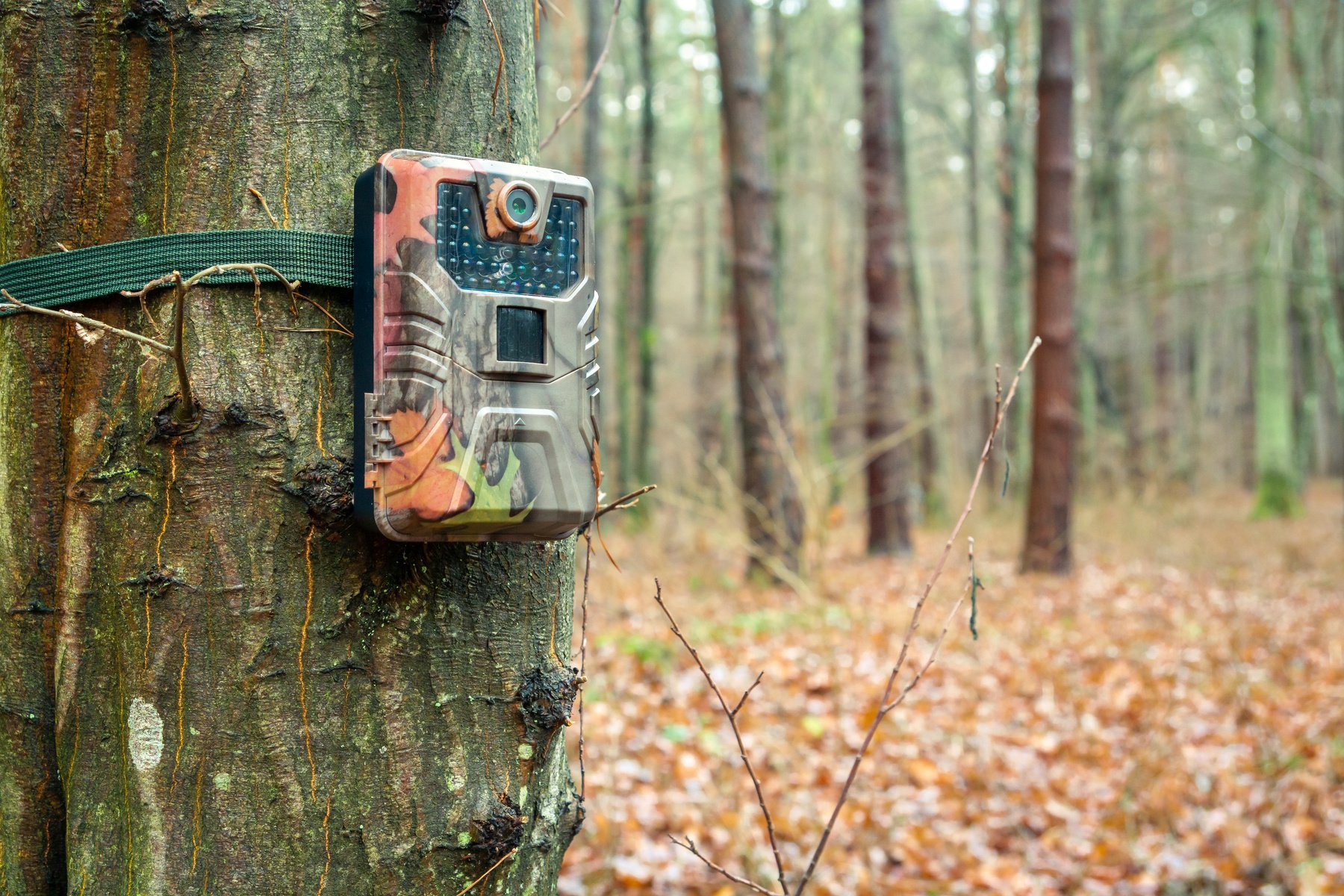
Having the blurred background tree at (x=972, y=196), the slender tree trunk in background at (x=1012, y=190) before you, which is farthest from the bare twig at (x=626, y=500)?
the slender tree trunk in background at (x=1012, y=190)

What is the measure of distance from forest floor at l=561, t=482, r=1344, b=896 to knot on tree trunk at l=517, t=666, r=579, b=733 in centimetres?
240

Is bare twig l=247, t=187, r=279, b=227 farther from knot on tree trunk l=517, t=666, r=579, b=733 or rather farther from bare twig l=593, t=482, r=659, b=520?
knot on tree trunk l=517, t=666, r=579, b=733

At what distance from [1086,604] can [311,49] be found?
26.3ft

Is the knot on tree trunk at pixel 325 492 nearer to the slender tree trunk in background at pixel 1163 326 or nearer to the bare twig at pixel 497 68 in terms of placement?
the bare twig at pixel 497 68

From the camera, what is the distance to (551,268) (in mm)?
1159

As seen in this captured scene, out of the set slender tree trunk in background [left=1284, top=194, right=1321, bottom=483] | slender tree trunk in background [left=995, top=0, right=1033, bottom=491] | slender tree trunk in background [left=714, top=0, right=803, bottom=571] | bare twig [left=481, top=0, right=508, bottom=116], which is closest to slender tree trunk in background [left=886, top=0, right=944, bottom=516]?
slender tree trunk in background [left=995, top=0, right=1033, bottom=491]

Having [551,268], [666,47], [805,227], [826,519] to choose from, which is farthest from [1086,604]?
[805,227]

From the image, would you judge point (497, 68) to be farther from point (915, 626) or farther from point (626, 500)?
point (915, 626)

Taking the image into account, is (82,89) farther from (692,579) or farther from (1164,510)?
(1164,510)

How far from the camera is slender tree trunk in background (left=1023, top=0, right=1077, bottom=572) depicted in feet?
31.1

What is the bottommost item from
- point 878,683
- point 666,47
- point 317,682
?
point 878,683

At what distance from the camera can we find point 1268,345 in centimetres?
1598

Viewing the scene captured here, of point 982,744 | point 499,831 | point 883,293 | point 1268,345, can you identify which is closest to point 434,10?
point 499,831

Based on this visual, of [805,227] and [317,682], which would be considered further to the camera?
[805,227]
